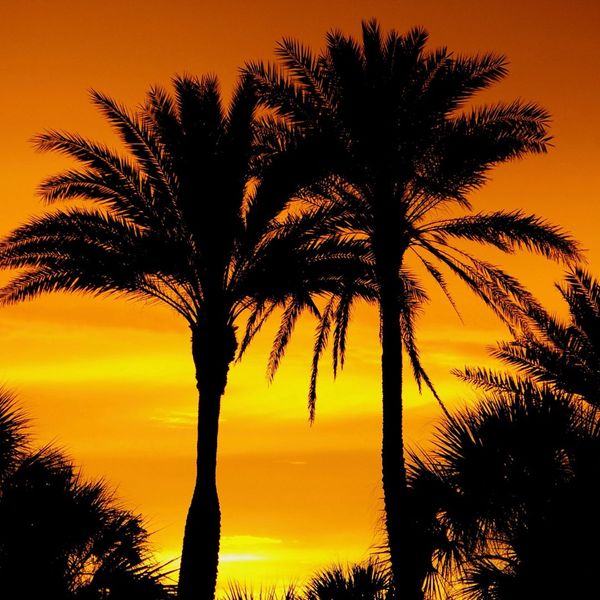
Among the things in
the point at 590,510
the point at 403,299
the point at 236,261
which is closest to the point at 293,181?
the point at 236,261

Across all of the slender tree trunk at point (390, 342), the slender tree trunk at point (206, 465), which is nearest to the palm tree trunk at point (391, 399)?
the slender tree trunk at point (390, 342)

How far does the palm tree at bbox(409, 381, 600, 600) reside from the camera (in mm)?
11070

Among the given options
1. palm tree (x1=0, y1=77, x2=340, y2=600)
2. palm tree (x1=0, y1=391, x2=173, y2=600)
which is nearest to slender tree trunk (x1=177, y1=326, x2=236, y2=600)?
palm tree (x1=0, y1=77, x2=340, y2=600)

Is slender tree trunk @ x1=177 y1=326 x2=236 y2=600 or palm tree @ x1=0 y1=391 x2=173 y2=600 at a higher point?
slender tree trunk @ x1=177 y1=326 x2=236 y2=600

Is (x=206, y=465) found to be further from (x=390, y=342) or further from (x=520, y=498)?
(x=520, y=498)

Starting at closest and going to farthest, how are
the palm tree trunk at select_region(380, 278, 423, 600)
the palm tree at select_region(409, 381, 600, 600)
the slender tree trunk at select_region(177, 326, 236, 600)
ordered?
the palm tree at select_region(409, 381, 600, 600) < the palm tree trunk at select_region(380, 278, 423, 600) < the slender tree trunk at select_region(177, 326, 236, 600)

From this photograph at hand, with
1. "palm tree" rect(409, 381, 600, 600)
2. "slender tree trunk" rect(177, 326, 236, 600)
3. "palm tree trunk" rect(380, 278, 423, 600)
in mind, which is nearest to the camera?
"palm tree" rect(409, 381, 600, 600)

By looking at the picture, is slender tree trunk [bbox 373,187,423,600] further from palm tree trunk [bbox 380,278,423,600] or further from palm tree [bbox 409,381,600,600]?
palm tree [bbox 409,381,600,600]

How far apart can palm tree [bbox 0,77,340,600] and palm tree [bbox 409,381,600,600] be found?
6.91 m

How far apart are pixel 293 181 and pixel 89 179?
12.7 feet

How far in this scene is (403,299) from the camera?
2067cm

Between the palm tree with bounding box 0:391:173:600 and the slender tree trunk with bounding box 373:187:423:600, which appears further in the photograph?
the slender tree trunk with bounding box 373:187:423:600

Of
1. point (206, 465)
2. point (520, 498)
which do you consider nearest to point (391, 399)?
point (206, 465)

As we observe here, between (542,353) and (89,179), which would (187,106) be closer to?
(89,179)
